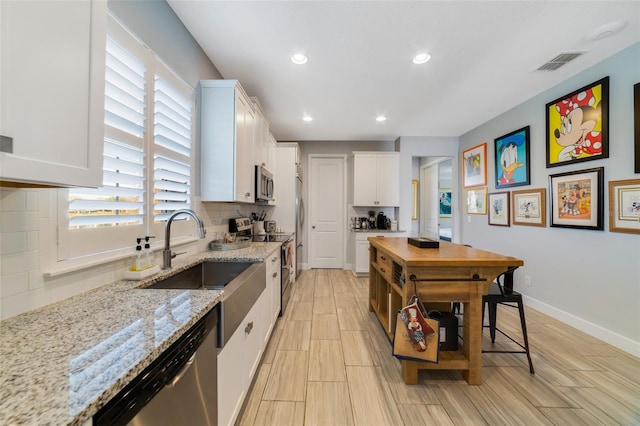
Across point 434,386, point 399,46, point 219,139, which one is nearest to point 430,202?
point 399,46

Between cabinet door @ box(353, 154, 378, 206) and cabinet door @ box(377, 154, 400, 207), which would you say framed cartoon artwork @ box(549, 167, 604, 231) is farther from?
cabinet door @ box(353, 154, 378, 206)

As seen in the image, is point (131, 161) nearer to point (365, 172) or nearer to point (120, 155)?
point (120, 155)

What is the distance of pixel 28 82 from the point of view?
62cm

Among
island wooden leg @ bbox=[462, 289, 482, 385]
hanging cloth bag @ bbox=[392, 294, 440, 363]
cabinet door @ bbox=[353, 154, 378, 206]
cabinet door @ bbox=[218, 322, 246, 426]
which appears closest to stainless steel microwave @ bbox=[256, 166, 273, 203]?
cabinet door @ bbox=[218, 322, 246, 426]

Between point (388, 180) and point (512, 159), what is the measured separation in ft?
6.21

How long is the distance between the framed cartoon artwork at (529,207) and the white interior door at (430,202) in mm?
2209

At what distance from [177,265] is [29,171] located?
1.07m

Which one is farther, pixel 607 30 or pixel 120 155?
pixel 607 30

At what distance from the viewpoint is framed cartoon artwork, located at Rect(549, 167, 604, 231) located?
224cm

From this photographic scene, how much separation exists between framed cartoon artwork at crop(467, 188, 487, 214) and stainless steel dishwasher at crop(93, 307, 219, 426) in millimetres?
4348

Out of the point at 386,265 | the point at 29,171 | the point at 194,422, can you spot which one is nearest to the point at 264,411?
the point at 194,422

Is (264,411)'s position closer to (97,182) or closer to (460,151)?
(97,182)

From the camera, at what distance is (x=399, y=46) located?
2.05 metres

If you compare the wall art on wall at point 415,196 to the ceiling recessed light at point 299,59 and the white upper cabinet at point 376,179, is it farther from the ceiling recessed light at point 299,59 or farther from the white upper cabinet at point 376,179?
the ceiling recessed light at point 299,59
